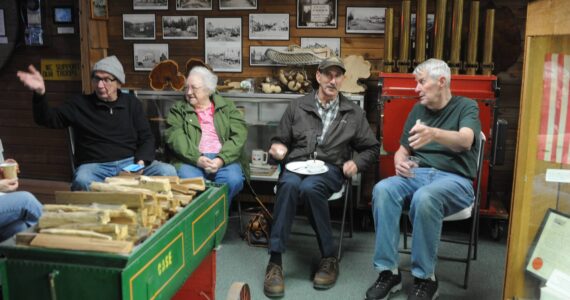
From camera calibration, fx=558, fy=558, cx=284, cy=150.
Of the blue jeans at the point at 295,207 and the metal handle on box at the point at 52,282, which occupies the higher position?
the metal handle on box at the point at 52,282

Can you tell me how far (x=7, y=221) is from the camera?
2670mm

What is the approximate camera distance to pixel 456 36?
12.7 ft

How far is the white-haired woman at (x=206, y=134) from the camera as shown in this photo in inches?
145

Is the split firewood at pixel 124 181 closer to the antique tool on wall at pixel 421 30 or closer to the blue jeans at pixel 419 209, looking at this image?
the blue jeans at pixel 419 209

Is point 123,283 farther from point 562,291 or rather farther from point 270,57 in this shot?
point 270,57

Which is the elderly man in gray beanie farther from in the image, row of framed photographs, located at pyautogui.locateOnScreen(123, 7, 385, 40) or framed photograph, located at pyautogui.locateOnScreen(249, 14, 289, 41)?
framed photograph, located at pyautogui.locateOnScreen(249, 14, 289, 41)

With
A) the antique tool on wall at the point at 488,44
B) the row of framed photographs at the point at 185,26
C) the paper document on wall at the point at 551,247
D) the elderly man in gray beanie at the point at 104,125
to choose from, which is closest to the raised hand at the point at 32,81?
the elderly man in gray beanie at the point at 104,125

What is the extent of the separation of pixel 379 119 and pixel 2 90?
3571 mm

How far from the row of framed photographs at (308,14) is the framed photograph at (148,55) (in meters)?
0.34

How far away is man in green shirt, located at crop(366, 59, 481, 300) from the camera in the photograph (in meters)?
2.92

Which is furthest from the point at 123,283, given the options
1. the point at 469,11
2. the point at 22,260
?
the point at 469,11

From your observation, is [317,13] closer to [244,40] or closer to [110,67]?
[244,40]

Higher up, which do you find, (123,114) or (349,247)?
(123,114)

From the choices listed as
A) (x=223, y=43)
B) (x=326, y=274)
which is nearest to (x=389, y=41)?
(x=223, y=43)
